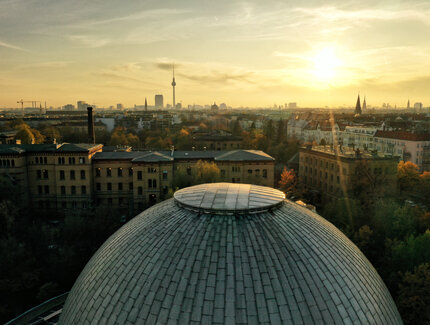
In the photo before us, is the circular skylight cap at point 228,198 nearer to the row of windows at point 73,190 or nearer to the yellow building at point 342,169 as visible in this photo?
the yellow building at point 342,169

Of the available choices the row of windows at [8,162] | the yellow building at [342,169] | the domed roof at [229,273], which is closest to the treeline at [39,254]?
the row of windows at [8,162]

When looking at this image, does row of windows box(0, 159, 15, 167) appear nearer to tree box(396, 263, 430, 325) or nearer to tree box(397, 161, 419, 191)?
tree box(396, 263, 430, 325)

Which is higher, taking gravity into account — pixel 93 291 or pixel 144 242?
pixel 144 242

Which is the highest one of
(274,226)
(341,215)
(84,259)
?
(274,226)

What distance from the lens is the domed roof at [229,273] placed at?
1293 centimetres

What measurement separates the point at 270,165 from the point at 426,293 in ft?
124

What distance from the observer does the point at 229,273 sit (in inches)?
537

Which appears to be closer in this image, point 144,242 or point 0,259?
point 144,242

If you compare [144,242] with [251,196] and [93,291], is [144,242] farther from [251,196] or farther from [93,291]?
[251,196]

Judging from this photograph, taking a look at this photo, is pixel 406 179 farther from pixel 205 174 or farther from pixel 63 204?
pixel 63 204

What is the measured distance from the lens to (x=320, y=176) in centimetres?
7531

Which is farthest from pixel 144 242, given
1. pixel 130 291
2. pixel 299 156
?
pixel 299 156

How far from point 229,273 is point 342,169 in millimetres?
58484

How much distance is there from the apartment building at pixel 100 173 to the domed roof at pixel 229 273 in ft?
147
